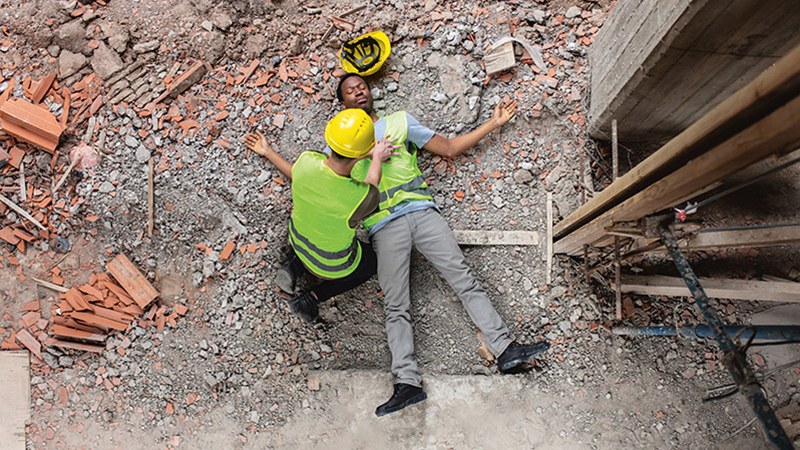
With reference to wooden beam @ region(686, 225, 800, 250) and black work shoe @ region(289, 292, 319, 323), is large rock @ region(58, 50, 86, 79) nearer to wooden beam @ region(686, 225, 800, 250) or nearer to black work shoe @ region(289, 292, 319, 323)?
black work shoe @ region(289, 292, 319, 323)

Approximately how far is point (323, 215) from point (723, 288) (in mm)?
2417

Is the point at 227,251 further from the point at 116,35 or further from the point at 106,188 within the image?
the point at 116,35

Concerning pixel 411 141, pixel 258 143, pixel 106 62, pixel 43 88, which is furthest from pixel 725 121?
pixel 43 88

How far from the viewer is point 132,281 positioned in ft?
13.1

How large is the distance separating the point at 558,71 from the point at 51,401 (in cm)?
455

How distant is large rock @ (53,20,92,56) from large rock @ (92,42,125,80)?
0.37 ft

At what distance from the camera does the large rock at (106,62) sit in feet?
13.9

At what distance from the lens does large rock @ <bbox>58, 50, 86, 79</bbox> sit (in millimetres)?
4273

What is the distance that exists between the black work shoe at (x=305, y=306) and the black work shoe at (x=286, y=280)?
3.4 inches

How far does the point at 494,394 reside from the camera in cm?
376

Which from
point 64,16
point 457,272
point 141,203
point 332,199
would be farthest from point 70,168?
point 457,272

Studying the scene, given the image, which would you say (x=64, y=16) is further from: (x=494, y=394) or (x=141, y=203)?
(x=494, y=394)

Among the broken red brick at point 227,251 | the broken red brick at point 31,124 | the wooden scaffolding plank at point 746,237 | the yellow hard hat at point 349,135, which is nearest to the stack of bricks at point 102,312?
the broken red brick at point 227,251

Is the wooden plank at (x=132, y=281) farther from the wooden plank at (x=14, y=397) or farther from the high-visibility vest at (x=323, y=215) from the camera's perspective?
the high-visibility vest at (x=323, y=215)
